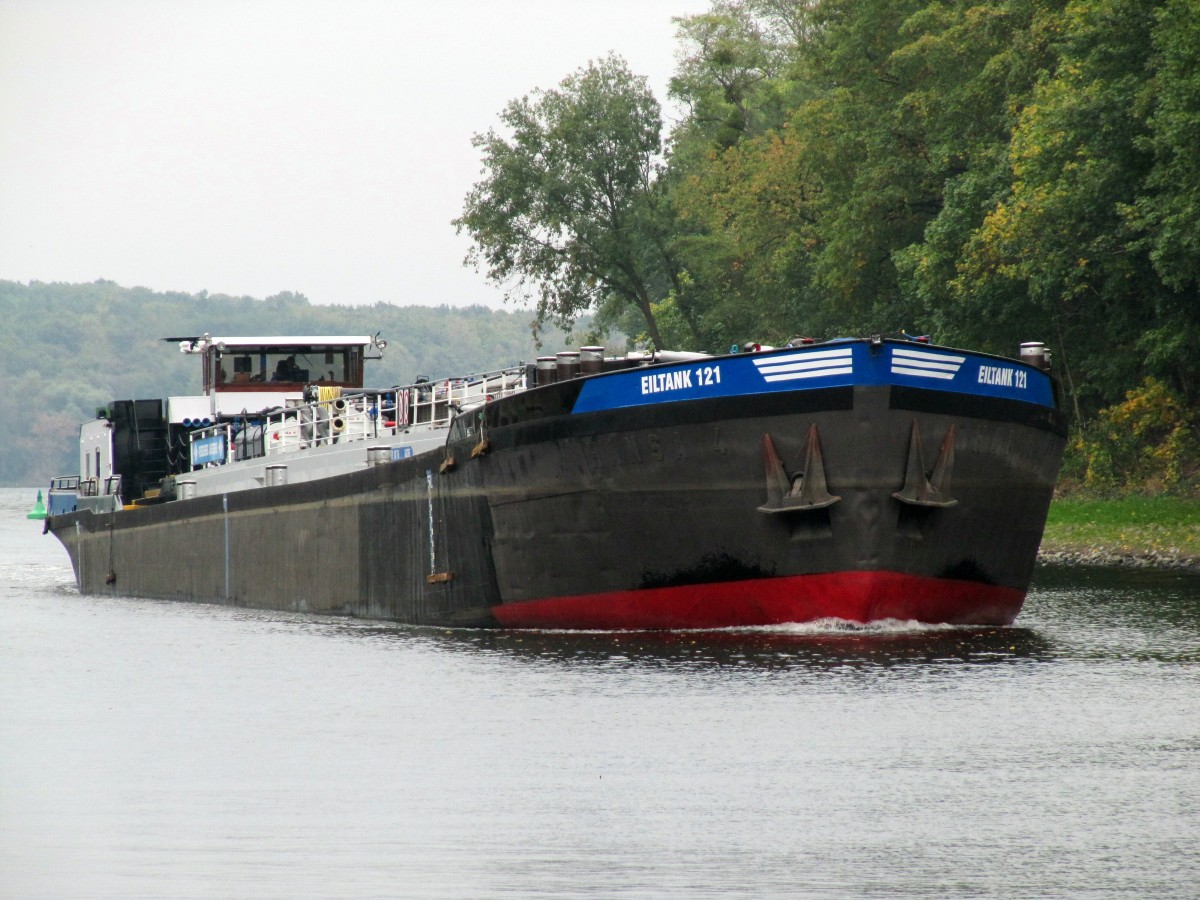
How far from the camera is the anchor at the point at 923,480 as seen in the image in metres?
19.0

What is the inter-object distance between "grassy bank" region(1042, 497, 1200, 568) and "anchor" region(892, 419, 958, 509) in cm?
1492

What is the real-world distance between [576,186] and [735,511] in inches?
1967

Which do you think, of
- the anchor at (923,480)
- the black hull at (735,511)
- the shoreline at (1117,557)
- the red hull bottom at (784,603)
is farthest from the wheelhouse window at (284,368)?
the anchor at (923,480)

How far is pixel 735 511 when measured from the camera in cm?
1920

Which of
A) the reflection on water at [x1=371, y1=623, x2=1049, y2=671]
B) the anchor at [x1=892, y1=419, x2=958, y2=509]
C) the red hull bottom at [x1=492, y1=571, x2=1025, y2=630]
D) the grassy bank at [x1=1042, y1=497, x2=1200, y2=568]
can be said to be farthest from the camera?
the grassy bank at [x1=1042, y1=497, x2=1200, y2=568]

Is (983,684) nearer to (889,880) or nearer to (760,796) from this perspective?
(760,796)

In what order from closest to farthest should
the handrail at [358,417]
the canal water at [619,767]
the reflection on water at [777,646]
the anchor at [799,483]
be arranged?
the canal water at [619,767], the reflection on water at [777,646], the anchor at [799,483], the handrail at [358,417]

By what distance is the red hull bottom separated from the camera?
19234 millimetres

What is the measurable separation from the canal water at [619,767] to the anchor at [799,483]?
5.07ft

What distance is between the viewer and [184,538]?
33781 mm

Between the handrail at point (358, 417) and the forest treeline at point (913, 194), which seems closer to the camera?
the handrail at point (358, 417)

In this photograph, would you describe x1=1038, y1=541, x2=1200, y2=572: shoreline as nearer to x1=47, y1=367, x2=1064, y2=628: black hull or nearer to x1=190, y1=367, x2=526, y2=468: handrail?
x1=47, y1=367, x2=1064, y2=628: black hull

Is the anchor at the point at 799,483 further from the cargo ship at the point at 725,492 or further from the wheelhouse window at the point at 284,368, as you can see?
the wheelhouse window at the point at 284,368

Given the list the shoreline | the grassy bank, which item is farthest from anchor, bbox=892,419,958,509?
the grassy bank
